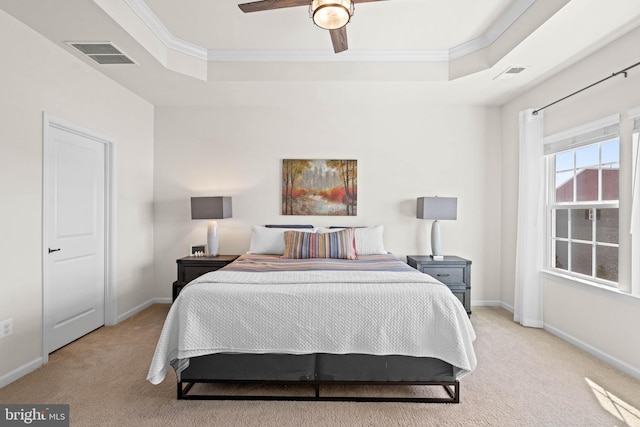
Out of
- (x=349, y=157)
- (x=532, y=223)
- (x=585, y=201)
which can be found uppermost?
(x=349, y=157)

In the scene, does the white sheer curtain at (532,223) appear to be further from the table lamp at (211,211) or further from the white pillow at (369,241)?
the table lamp at (211,211)

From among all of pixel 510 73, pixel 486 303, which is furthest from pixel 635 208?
pixel 486 303

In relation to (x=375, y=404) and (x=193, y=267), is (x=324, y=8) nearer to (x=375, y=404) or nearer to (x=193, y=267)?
(x=375, y=404)

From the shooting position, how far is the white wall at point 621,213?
2.55m

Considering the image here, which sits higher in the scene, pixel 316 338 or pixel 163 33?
pixel 163 33

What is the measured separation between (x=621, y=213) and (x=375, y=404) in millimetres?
2446

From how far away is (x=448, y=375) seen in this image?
215 centimetres

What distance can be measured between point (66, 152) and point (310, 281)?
2578 mm

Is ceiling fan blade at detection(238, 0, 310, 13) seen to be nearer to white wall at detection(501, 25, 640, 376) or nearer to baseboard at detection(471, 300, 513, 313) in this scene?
white wall at detection(501, 25, 640, 376)

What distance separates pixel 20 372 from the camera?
2.50m

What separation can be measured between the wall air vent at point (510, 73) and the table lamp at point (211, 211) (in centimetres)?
327

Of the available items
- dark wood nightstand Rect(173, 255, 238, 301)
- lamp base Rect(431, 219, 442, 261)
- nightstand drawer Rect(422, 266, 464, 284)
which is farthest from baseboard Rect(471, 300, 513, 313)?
dark wood nightstand Rect(173, 255, 238, 301)

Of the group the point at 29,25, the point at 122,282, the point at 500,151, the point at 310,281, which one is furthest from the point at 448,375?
the point at 29,25

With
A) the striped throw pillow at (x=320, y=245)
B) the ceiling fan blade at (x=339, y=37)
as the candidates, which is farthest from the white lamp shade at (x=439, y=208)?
the ceiling fan blade at (x=339, y=37)
